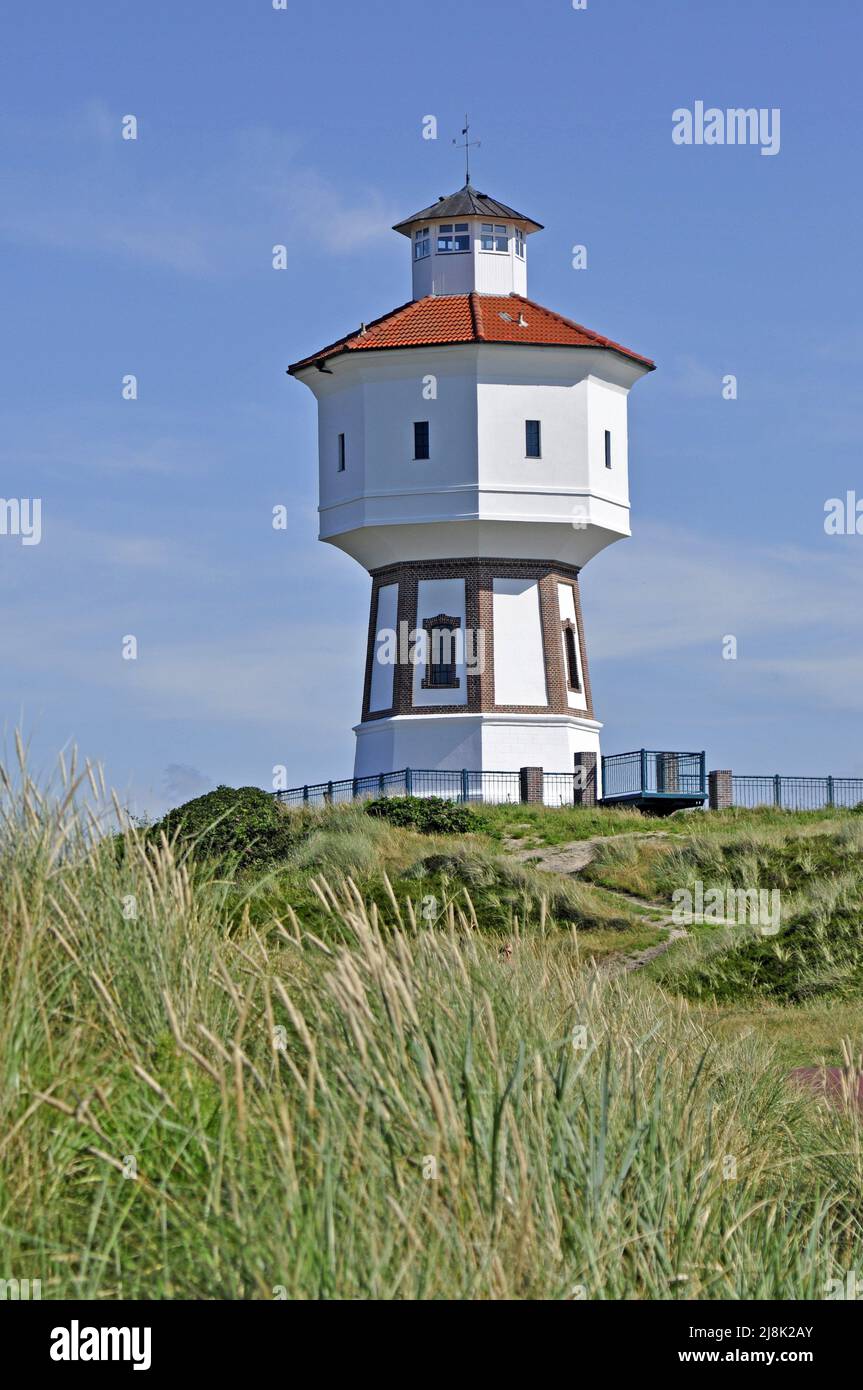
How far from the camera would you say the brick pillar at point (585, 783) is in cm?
4434

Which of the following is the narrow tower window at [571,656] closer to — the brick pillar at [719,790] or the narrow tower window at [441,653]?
the narrow tower window at [441,653]

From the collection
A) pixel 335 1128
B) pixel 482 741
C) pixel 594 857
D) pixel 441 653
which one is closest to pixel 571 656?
pixel 441 653

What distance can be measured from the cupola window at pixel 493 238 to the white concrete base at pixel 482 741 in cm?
1260

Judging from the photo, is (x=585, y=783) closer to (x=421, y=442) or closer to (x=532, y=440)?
(x=532, y=440)

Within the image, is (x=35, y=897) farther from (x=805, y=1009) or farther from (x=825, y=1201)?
(x=805, y=1009)

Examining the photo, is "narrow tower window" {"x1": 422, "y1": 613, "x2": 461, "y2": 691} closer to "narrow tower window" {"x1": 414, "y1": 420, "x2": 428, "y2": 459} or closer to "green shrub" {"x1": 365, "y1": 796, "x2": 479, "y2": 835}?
"narrow tower window" {"x1": 414, "y1": 420, "x2": 428, "y2": 459}

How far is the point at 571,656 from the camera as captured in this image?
47094mm

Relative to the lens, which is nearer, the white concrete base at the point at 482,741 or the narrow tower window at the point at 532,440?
the white concrete base at the point at 482,741

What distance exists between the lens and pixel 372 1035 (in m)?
7.30

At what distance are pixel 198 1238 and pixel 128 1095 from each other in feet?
3.94

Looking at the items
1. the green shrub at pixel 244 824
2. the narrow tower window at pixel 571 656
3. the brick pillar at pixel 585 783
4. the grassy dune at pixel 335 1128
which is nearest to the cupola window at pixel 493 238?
the narrow tower window at pixel 571 656

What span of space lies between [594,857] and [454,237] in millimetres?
20905

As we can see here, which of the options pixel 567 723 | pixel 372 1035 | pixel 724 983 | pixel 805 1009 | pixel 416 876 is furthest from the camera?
pixel 567 723
